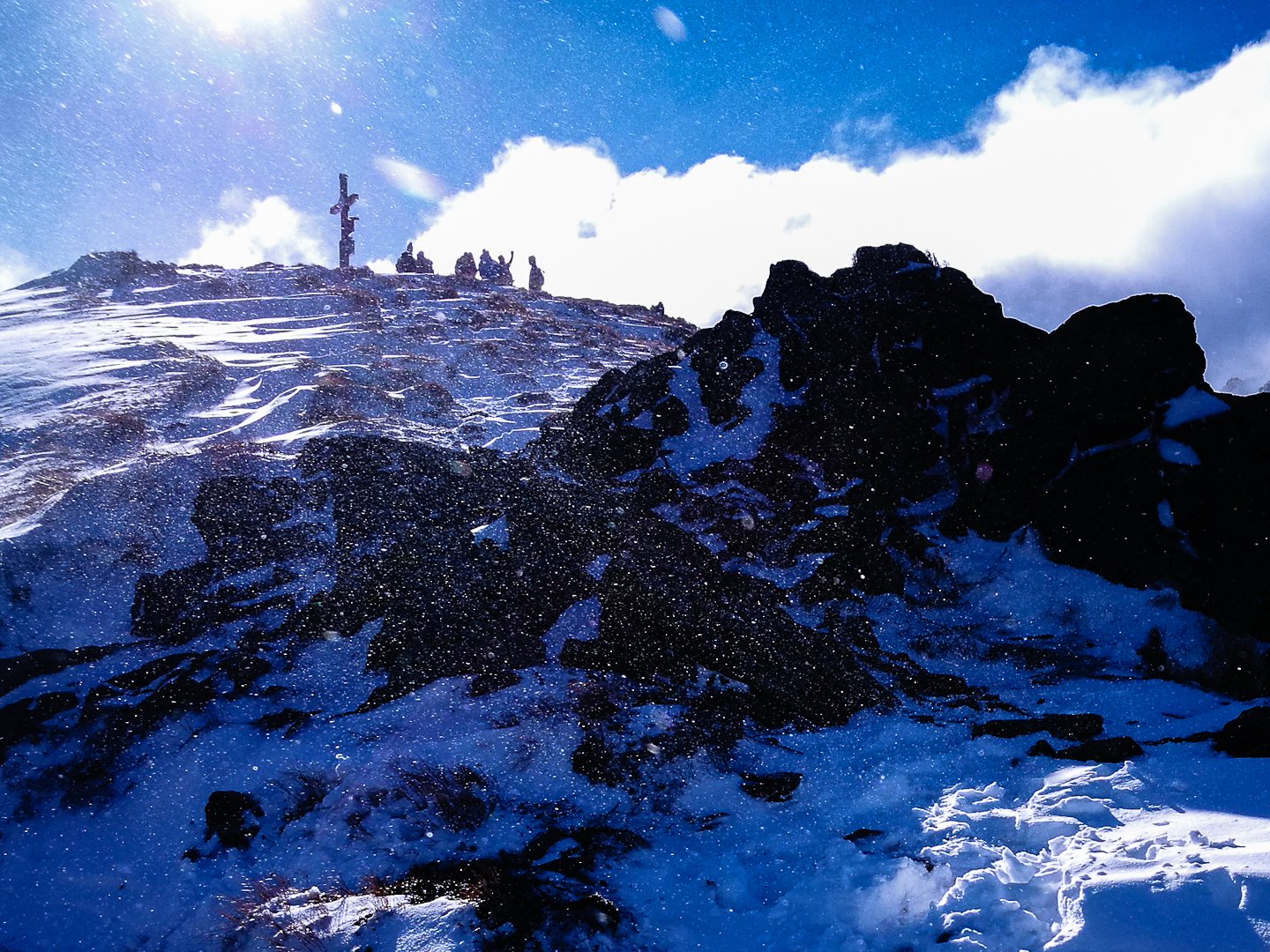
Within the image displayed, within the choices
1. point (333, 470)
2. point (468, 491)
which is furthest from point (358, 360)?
point (468, 491)

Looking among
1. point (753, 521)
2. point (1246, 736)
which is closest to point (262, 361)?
point (753, 521)

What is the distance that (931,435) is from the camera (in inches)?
626

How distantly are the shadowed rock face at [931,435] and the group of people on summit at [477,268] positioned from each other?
3052cm

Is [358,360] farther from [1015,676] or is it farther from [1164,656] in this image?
[1164,656]

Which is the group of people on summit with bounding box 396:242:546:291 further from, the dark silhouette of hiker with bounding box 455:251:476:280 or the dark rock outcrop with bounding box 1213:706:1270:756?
Answer: the dark rock outcrop with bounding box 1213:706:1270:756

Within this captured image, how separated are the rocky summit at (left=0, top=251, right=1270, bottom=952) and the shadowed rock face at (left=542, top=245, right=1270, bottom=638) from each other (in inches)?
3.1

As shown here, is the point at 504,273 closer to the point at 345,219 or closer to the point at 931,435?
the point at 345,219

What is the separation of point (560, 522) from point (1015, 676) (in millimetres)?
9531

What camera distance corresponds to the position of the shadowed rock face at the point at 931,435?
1206cm

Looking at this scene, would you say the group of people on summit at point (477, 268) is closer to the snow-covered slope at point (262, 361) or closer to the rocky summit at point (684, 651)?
the snow-covered slope at point (262, 361)

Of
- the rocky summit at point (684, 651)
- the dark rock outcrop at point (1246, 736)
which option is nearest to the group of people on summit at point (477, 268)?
the rocky summit at point (684, 651)

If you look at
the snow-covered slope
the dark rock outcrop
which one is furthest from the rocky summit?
the snow-covered slope

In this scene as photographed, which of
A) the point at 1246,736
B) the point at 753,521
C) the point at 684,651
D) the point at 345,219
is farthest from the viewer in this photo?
the point at 345,219

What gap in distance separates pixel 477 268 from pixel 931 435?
41.4 meters
